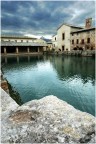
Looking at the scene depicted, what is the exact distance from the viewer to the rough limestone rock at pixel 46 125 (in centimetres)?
225

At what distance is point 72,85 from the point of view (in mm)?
13422

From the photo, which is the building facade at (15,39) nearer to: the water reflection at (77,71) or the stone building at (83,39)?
the stone building at (83,39)

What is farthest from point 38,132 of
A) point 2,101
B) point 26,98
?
point 26,98

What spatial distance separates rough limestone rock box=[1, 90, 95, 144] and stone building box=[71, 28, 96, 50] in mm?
43633

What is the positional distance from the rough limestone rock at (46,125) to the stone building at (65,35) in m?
50.9

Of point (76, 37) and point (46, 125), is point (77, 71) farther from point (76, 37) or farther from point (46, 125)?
point (76, 37)

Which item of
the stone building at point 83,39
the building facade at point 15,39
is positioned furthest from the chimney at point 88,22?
the building facade at point 15,39

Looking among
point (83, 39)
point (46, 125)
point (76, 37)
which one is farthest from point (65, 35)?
point (46, 125)

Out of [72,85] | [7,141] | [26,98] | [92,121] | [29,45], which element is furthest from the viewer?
[29,45]

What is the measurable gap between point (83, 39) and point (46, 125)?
47.2 metres

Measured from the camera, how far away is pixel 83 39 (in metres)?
47.1

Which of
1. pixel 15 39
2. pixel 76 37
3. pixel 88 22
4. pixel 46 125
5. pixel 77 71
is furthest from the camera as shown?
pixel 15 39

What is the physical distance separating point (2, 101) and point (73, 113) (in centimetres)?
306

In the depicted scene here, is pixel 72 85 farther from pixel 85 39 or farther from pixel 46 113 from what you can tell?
pixel 85 39
